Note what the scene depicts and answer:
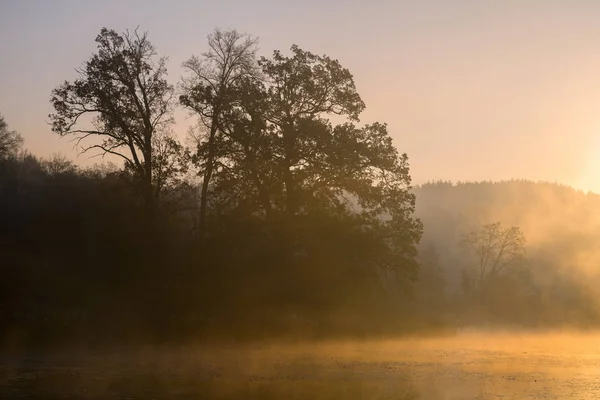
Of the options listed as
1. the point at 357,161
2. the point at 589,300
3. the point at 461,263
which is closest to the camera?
the point at 357,161

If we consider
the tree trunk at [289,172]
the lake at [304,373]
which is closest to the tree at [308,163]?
the tree trunk at [289,172]

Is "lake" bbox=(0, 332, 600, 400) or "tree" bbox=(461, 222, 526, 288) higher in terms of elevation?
"tree" bbox=(461, 222, 526, 288)

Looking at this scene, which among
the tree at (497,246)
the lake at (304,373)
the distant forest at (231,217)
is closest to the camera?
the lake at (304,373)

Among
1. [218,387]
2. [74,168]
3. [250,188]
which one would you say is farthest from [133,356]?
[74,168]

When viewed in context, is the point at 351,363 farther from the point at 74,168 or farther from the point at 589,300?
the point at 589,300

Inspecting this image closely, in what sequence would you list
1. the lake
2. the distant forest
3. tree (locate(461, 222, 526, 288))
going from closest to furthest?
the lake, the distant forest, tree (locate(461, 222, 526, 288))

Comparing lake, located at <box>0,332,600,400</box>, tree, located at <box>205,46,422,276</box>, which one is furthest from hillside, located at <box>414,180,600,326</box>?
lake, located at <box>0,332,600,400</box>

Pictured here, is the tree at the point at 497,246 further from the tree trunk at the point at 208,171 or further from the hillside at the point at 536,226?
the tree trunk at the point at 208,171

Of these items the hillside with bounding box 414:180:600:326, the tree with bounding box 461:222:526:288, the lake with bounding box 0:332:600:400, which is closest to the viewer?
the lake with bounding box 0:332:600:400

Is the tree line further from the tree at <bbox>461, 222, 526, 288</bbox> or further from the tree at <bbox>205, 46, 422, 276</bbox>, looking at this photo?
the tree at <bbox>461, 222, 526, 288</bbox>

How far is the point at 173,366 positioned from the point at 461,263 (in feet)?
368

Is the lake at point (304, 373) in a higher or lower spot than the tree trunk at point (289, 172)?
lower

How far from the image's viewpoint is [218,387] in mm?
18250

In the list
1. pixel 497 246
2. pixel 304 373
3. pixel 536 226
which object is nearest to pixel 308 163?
pixel 304 373
